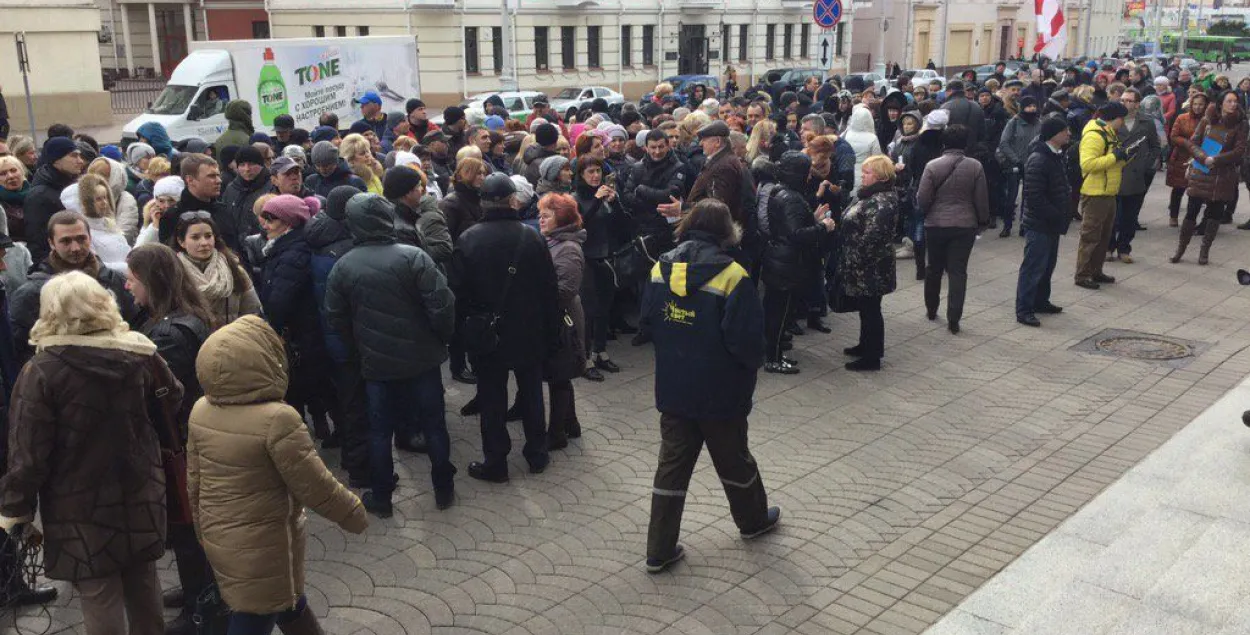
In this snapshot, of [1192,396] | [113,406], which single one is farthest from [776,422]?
[113,406]

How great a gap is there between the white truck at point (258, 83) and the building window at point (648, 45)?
21.3 m

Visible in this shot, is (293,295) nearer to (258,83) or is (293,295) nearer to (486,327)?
(486,327)

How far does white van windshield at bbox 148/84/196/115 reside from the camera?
25.2 m

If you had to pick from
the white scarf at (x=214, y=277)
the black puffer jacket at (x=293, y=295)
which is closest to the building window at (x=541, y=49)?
the black puffer jacket at (x=293, y=295)

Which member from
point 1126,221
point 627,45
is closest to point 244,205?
point 1126,221

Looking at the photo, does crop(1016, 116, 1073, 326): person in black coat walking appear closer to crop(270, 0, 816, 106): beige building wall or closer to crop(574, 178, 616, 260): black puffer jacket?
crop(574, 178, 616, 260): black puffer jacket

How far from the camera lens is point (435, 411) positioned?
6.70m

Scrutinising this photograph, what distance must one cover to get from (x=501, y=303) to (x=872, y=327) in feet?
12.4

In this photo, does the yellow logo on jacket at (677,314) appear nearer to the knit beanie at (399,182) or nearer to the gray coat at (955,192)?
the knit beanie at (399,182)

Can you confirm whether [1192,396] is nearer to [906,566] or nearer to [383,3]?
[906,566]

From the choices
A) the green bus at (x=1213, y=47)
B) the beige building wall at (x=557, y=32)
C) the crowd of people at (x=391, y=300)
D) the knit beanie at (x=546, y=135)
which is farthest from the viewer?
the green bus at (x=1213, y=47)

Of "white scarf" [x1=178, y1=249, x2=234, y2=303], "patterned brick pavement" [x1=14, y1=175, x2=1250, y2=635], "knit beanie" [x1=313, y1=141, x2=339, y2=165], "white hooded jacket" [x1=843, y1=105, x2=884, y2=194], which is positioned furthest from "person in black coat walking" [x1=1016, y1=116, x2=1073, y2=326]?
"white scarf" [x1=178, y1=249, x2=234, y2=303]

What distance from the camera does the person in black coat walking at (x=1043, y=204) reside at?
1055 cm

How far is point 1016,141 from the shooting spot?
15023mm
